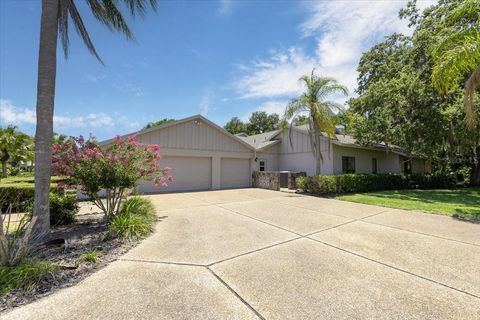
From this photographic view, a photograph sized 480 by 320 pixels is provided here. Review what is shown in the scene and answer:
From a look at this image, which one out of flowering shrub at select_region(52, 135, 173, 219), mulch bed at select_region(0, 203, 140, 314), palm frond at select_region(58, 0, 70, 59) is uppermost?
palm frond at select_region(58, 0, 70, 59)

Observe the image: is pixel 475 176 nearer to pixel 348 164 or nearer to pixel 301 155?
pixel 348 164

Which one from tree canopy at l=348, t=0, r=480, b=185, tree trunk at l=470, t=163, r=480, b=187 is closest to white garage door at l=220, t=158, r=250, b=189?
tree canopy at l=348, t=0, r=480, b=185

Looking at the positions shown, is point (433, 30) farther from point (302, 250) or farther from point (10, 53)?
point (10, 53)

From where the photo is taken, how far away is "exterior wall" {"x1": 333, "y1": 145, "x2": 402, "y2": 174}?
1705cm

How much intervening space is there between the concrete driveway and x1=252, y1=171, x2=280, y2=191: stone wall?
9527 millimetres

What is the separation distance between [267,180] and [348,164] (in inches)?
256

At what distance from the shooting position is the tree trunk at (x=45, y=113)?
4969 millimetres

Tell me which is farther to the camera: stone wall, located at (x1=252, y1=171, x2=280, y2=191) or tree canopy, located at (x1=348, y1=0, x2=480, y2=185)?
stone wall, located at (x1=252, y1=171, x2=280, y2=191)

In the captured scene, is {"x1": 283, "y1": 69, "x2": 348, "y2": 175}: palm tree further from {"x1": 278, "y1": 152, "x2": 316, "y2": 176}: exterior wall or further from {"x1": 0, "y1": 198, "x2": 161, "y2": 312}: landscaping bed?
{"x1": 0, "y1": 198, "x2": 161, "y2": 312}: landscaping bed

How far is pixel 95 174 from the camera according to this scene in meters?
6.07

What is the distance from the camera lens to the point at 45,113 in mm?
5047

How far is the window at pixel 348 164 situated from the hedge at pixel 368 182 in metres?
2.55

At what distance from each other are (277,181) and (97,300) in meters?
13.7


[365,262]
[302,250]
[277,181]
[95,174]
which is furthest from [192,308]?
[277,181]
